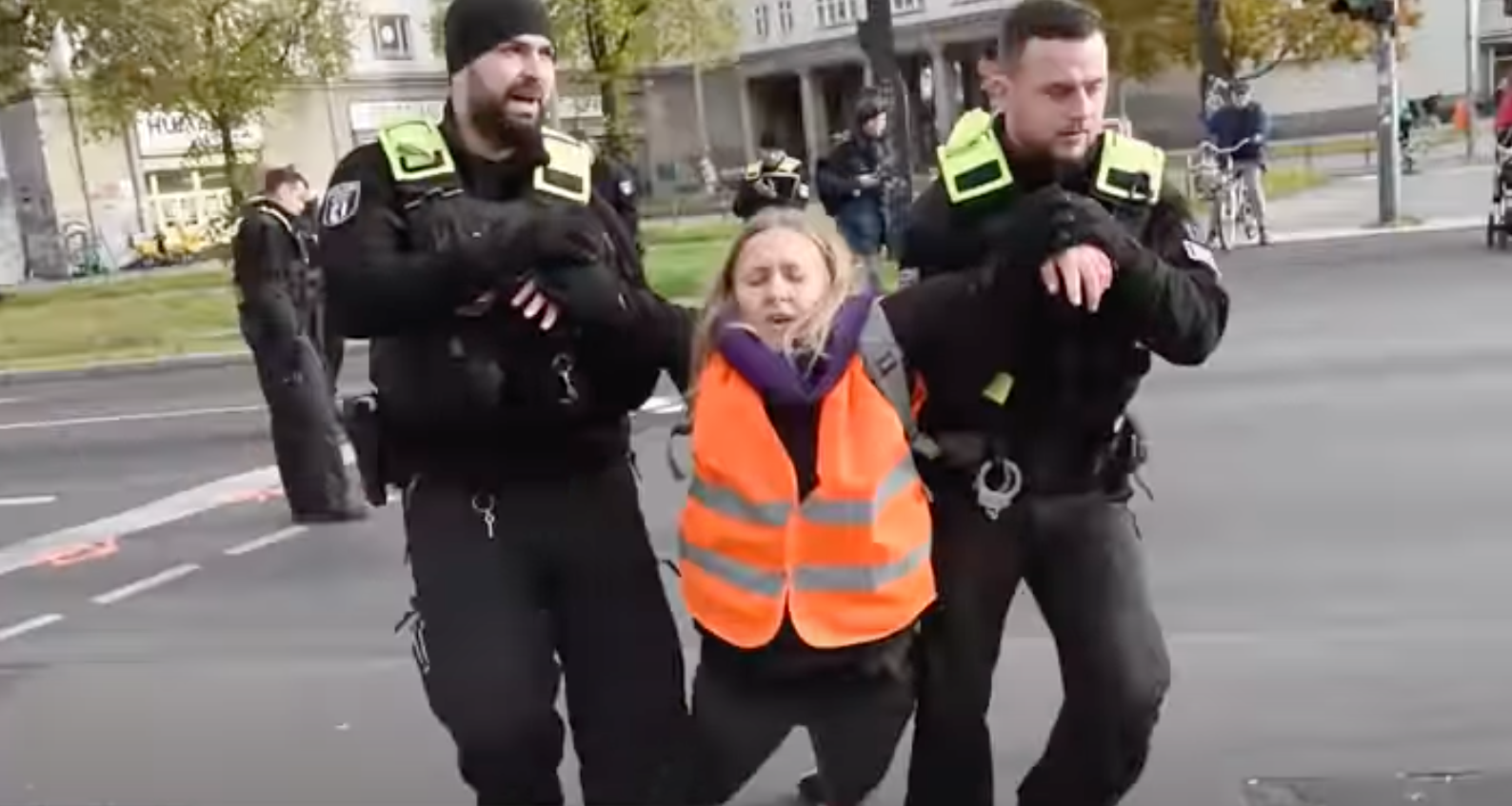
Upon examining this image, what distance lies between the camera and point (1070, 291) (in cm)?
293

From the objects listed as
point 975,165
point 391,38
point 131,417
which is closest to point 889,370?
point 975,165

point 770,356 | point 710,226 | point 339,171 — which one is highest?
point 339,171

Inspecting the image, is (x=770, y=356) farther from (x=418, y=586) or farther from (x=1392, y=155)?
(x=1392, y=155)

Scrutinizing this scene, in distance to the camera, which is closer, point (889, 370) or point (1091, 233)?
point (1091, 233)

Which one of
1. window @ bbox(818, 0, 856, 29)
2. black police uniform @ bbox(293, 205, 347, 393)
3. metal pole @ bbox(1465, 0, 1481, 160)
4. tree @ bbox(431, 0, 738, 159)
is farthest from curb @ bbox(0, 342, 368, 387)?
window @ bbox(818, 0, 856, 29)

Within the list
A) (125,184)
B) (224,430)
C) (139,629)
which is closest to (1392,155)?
(224,430)

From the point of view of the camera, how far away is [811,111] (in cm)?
5797

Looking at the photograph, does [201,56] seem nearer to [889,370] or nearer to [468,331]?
[468,331]

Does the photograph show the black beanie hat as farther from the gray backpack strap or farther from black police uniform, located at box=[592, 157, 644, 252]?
the gray backpack strap

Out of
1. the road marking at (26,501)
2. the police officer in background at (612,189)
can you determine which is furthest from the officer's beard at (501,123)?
the road marking at (26,501)

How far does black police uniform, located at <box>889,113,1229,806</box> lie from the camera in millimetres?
3211

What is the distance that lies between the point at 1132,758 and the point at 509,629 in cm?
127

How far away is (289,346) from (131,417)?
5597mm

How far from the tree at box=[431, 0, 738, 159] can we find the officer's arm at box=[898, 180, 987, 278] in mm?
22473
